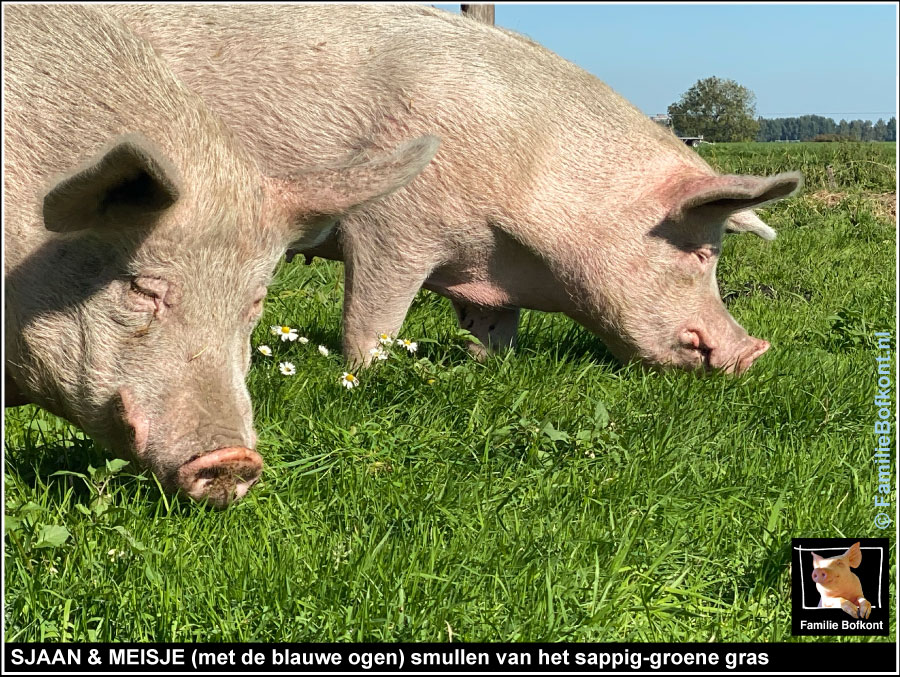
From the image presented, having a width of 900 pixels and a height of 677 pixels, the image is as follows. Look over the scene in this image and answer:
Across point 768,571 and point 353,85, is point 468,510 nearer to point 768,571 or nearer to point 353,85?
point 768,571

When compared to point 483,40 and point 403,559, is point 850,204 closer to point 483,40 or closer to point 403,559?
point 483,40

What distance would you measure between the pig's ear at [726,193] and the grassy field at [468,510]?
836 mm

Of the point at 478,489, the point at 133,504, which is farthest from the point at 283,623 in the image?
the point at 478,489

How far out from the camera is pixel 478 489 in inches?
142

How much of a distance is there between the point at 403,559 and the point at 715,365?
3005 mm

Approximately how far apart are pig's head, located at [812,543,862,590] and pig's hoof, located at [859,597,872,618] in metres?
0.08

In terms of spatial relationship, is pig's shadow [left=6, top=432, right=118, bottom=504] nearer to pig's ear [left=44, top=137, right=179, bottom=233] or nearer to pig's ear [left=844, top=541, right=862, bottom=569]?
pig's ear [left=44, top=137, right=179, bottom=233]

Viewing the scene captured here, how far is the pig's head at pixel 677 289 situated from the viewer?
5383 millimetres

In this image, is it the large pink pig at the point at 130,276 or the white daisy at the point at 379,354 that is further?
the white daisy at the point at 379,354

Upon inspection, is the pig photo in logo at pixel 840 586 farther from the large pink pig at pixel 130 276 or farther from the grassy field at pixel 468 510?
the large pink pig at pixel 130 276

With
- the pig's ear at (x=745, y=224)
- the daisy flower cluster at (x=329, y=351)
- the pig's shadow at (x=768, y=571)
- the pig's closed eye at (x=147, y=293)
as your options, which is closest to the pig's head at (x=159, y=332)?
the pig's closed eye at (x=147, y=293)

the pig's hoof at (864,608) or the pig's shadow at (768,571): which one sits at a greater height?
the pig's shadow at (768,571)

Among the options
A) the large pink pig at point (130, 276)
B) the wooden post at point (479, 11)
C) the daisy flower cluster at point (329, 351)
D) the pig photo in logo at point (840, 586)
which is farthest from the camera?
the wooden post at point (479, 11)

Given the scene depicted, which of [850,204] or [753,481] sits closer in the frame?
[753,481]
